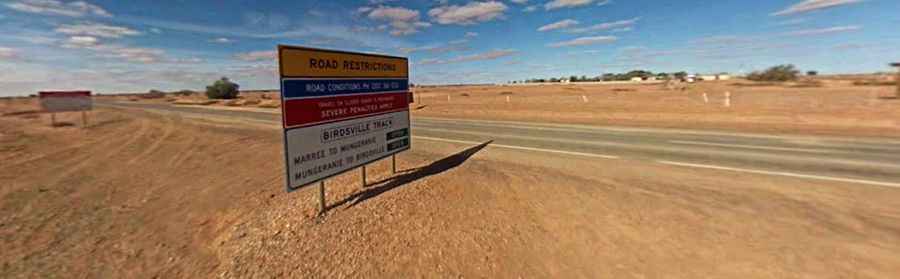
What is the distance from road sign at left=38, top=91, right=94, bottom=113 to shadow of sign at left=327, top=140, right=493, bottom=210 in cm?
2584

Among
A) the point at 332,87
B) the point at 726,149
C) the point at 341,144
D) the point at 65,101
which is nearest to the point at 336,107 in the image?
the point at 332,87

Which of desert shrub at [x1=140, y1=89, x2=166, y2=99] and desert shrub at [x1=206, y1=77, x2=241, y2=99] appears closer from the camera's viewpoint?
desert shrub at [x1=206, y1=77, x2=241, y2=99]

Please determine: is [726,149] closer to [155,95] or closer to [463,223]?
[463,223]

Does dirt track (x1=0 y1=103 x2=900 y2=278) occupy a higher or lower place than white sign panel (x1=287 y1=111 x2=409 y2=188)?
lower

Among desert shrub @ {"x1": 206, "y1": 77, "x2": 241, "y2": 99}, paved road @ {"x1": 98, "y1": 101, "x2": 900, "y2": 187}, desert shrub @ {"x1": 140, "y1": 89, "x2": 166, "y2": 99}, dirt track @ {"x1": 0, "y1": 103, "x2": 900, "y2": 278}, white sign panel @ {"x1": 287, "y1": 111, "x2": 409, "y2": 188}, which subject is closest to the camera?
dirt track @ {"x1": 0, "y1": 103, "x2": 900, "y2": 278}

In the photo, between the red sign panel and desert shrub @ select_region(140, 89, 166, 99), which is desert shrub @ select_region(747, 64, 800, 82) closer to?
the red sign panel

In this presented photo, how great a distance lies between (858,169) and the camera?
21.5 ft

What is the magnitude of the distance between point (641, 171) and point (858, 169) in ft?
13.1

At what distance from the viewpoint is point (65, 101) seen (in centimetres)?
2108

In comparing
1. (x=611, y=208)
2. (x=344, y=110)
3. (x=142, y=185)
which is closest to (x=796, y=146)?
(x=611, y=208)

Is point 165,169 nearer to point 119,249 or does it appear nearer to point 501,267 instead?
point 119,249

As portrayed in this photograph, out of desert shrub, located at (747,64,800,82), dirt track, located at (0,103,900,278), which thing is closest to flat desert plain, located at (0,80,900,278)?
dirt track, located at (0,103,900,278)

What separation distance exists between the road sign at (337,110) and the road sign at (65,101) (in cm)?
2578

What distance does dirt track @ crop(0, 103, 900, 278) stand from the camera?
11.0 ft
